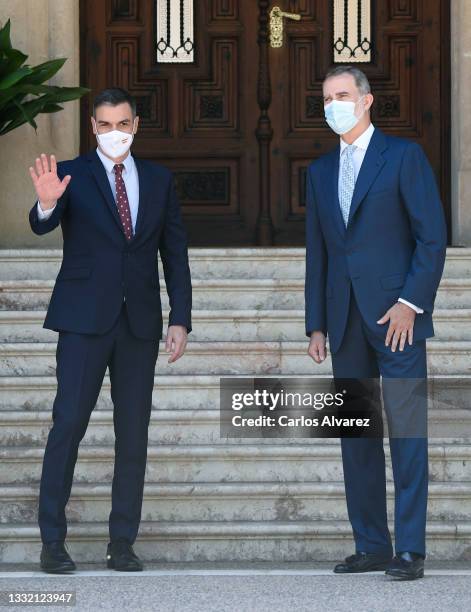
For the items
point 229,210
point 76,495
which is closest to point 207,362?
point 76,495

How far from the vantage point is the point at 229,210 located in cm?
971

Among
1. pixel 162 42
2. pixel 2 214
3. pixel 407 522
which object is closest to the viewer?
pixel 407 522

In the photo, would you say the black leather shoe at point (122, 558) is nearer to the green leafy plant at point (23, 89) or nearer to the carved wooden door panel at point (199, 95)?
the green leafy plant at point (23, 89)

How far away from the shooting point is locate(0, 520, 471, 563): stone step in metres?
5.76

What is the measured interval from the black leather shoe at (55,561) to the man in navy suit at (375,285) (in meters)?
0.92

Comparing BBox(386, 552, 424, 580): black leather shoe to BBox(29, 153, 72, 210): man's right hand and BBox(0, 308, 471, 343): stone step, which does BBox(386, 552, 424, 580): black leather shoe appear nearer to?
BBox(29, 153, 72, 210): man's right hand

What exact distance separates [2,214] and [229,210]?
1.60 m

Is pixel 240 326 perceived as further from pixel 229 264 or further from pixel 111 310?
pixel 111 310

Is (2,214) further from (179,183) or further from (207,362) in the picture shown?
(207,362)

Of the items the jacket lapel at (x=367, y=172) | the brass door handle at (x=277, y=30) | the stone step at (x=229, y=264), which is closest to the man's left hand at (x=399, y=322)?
the jacket lapel at (x=367, y=172)

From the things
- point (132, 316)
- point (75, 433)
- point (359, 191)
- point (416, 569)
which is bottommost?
point (416, 569)

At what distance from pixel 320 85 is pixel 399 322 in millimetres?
4762

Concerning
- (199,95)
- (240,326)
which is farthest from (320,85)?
(240,326)

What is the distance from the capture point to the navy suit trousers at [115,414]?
17.6ft
